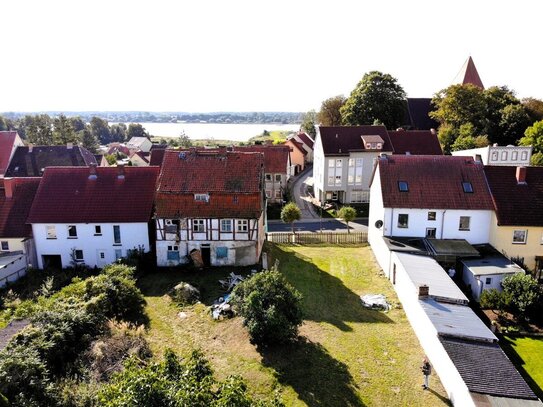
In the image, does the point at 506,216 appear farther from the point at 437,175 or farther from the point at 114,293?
the point at 114,293

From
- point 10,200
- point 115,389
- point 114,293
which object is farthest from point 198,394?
point 10,200

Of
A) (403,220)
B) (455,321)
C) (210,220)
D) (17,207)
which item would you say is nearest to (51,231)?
(17,207)

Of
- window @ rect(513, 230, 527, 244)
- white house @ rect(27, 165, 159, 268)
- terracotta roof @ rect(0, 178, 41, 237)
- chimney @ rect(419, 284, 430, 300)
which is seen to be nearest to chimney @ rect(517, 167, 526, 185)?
window @ rect(513, 230, 527, 244)

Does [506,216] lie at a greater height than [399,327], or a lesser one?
greater

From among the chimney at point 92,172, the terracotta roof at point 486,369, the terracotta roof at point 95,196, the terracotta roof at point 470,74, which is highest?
the terracotta roof at point 470,74

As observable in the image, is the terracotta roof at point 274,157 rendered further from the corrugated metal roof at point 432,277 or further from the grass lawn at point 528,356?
the grass lawn at point 528,356

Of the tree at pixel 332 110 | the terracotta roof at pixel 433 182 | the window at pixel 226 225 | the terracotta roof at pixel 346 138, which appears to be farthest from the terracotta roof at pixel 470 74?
the window at pixel 226 225

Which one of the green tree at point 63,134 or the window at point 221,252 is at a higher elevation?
the green tree at point 63,134
